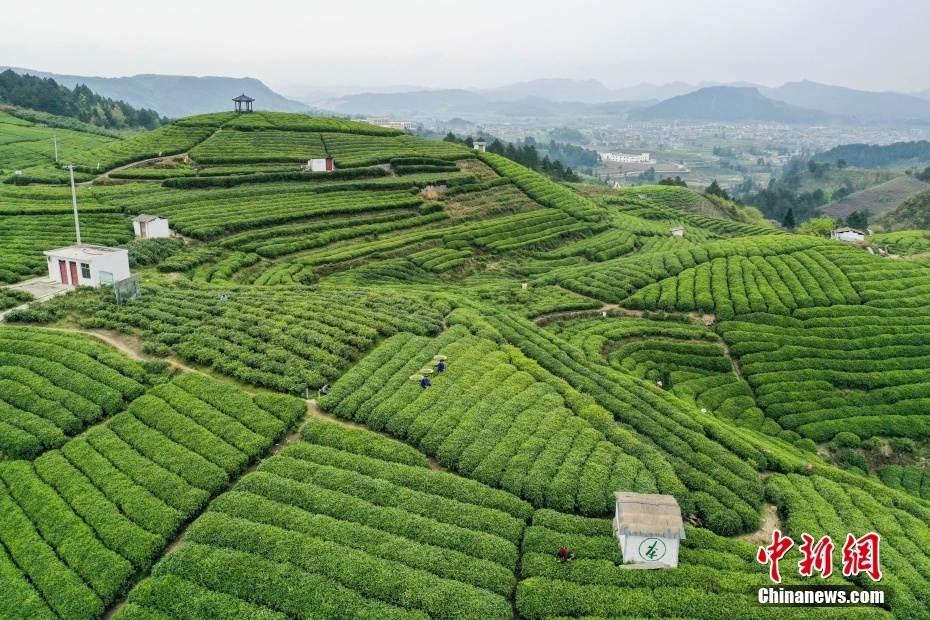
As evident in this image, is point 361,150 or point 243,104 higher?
point 243,104

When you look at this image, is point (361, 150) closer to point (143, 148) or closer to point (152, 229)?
point (143, 148)

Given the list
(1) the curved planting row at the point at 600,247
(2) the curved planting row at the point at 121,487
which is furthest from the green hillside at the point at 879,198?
(2) the curved planting row at the point at 121,487

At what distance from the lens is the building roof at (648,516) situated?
14.5 meters

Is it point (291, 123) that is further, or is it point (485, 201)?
point (291, 123)

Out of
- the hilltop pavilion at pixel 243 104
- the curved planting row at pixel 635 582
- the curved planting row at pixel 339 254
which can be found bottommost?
the curved planting row at pixel 635 582

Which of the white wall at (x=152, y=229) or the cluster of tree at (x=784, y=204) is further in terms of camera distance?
the cluster of tree at (x=784, y=204)

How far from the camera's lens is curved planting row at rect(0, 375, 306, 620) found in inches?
542

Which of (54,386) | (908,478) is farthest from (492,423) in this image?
(908,478)

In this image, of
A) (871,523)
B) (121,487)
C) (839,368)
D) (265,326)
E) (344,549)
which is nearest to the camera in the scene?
(344,549)

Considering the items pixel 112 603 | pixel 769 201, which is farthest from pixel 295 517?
pixel 769 201

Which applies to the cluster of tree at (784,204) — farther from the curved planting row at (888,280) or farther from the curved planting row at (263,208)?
the curved planting row at (263,208)

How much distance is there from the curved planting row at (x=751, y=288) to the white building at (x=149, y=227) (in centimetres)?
3511

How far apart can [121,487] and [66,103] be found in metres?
136

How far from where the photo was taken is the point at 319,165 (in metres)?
64.6
